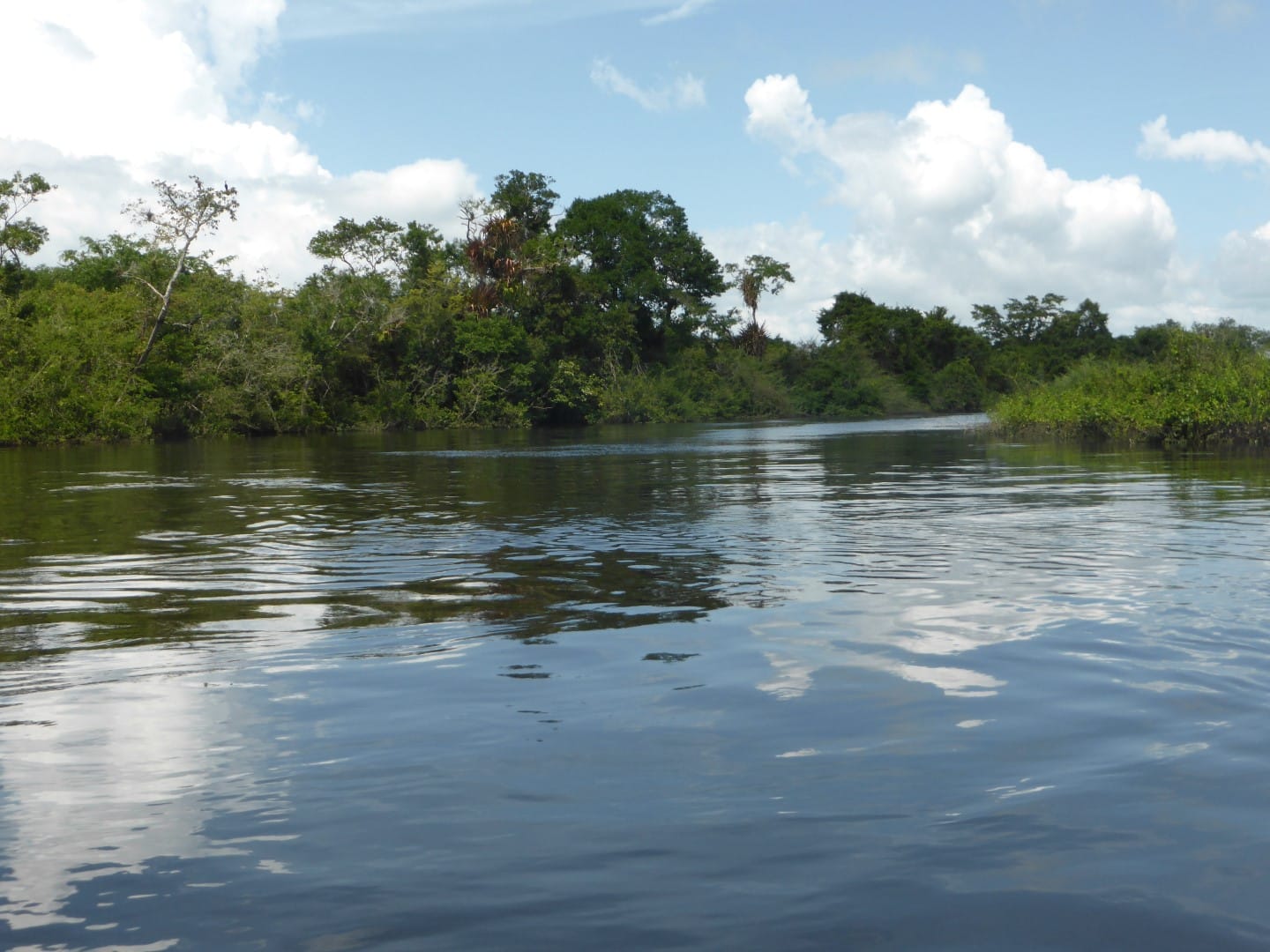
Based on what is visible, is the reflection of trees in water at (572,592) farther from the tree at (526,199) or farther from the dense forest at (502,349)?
the tree at (526,199)

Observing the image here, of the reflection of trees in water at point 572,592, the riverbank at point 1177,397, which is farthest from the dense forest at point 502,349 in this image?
the reflection of trees in water at point 572,592

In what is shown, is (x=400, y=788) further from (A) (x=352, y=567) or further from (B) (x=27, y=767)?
(A) (x=352, y=567)

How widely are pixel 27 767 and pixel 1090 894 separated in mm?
3548

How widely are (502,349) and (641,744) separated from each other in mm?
59817

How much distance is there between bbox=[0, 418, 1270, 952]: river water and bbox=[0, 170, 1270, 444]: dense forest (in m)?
20.7

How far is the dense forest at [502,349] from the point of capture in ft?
112

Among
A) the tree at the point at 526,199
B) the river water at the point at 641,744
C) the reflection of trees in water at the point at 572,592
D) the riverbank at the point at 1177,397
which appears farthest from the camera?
the tree at the point at 526,199

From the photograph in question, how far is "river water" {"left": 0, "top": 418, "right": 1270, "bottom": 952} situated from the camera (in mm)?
3223

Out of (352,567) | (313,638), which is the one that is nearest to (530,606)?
(313,638)

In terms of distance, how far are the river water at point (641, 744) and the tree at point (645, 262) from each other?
66.5 meters

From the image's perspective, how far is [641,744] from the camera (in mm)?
4750

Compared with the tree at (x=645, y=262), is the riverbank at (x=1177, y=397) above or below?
below

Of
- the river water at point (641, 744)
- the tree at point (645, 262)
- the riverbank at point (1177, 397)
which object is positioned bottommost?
the river water at point (641, 744)

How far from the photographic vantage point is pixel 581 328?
7175cm
